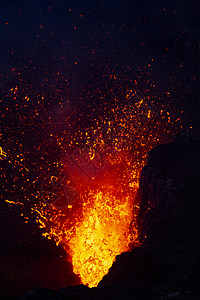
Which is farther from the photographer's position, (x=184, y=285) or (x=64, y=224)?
(x=64, y=224)

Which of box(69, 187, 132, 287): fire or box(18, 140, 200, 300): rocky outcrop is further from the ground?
box(69, 187, 132, 287): fire

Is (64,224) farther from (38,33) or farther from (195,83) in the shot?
(38,33)

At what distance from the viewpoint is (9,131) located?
1648 cm

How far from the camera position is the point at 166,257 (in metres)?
4.08

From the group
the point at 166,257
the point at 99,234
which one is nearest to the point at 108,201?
the point at 99,234

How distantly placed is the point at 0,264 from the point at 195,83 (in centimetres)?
1656

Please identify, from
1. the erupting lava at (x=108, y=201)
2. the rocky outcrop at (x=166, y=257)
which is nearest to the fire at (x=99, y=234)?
the erupting lava at (x=108, y=201)

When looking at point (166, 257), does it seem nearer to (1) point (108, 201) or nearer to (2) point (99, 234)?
(2) point (99, 234)

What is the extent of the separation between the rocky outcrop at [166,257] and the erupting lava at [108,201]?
276cm

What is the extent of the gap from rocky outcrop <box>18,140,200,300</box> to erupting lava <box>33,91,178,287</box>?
2759 millimetres

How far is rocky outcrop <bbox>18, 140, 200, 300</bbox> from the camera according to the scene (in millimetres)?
3289

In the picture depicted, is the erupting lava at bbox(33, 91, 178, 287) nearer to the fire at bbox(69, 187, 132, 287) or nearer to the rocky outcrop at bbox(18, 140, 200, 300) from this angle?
the fire at bbox(69, 187, 132, 287)

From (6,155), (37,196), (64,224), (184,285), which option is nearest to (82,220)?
(64,224)

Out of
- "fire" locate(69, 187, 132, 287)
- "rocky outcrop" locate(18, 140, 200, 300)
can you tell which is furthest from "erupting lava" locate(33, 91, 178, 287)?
"rocky outcrop" locate(18, 140, 200, 300)
